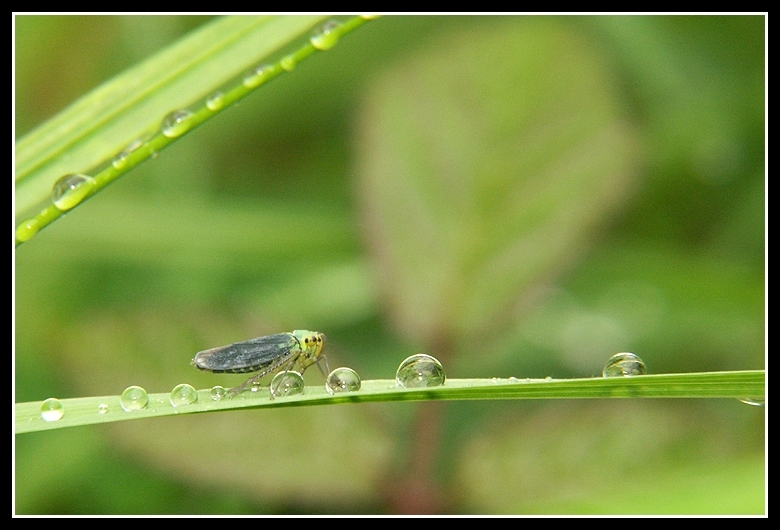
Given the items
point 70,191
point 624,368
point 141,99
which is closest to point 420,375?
point 624,368

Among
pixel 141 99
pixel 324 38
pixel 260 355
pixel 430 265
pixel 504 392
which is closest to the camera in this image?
pixel 504 392

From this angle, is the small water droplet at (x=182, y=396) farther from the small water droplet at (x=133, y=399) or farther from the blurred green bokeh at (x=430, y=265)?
the blurred green bokeh at (x=430, y=265)

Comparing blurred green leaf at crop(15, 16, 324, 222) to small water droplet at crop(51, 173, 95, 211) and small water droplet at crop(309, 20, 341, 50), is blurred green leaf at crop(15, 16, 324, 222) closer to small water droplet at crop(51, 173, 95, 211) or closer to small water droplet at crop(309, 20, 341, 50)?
small water droplet at crop(51, 173, 95, 211)

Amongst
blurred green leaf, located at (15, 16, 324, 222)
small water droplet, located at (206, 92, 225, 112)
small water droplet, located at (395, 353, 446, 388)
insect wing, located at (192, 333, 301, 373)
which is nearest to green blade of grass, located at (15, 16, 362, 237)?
blurred green leaf, located at (15, 16, 324, 222)

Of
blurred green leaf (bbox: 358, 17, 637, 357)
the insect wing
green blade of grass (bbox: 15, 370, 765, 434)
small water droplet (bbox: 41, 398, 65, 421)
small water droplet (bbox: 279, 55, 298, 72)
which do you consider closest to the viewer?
green blade of grass (bbox: 15, 370, 765, 434)

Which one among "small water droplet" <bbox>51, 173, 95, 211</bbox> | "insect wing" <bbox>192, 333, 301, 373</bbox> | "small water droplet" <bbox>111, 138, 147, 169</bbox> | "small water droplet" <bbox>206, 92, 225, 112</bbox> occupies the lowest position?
"insect wing" <bbox>192, 333, 301, 373</bbox>

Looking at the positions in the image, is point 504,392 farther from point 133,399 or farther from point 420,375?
point 133,399

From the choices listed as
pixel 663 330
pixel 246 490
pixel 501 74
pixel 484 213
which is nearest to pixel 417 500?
pixel 246 490
